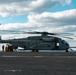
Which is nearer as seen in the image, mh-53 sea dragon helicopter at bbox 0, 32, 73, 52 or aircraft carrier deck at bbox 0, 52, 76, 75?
aircraft carrier deck at bbox 0, 52, 76, 75

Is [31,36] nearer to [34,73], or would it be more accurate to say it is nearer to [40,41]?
[40,41]

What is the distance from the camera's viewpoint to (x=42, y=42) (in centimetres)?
6506

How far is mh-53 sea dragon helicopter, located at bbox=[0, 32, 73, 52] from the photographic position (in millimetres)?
63844

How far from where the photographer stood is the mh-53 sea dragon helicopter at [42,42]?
63844mm

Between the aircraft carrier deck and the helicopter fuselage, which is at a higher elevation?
the helicopter fuselage

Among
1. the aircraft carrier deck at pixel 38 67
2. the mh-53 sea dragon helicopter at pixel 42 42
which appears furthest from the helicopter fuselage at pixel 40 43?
the aircraft carrier deck at pixel 38 67

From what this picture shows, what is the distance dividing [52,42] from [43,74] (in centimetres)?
5106

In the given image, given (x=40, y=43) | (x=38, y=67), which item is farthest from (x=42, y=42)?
(x=38, y=67)

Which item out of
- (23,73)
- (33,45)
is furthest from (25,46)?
(23,73)

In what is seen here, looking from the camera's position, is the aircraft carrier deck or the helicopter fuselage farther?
the helicopter fuselage

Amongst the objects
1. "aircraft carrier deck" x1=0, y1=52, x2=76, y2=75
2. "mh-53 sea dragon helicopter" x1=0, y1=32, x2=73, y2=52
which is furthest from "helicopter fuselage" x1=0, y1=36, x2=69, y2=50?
"aircraft carrier deck" x1=0, y1=52, x2=76, y2=75

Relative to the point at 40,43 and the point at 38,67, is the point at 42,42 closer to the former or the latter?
the point at 40,43

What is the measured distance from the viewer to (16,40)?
63562mm

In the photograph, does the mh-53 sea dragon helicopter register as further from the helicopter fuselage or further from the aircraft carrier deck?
the aircraft carrier deck
